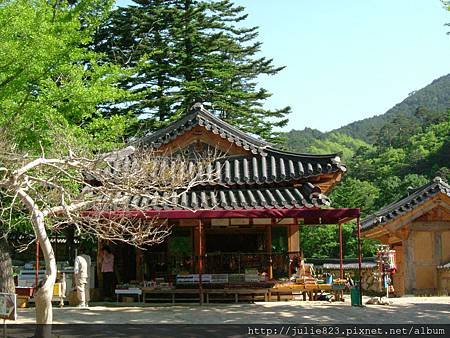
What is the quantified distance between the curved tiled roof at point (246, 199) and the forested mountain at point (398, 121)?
→ 59.7m

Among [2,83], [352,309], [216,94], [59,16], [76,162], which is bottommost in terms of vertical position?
[352,309]

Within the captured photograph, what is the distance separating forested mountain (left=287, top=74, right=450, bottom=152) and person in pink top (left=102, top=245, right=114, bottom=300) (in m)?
59.9

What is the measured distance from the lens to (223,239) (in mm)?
18016

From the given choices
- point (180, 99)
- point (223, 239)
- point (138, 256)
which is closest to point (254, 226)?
point (223, 239)

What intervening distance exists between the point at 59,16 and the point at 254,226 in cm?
829

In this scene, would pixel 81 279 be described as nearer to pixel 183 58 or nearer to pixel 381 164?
pixel 183 58

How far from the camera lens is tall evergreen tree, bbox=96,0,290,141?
3234 centimetres

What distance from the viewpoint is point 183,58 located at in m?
33.4

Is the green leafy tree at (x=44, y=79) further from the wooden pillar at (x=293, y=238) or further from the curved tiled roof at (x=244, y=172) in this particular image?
the wooden pillar at (x=293, y=238)

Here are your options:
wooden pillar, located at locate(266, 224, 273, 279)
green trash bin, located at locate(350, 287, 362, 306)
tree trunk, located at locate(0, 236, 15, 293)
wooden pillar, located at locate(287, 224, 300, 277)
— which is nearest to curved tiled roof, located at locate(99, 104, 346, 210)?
wooden pillar, located at locate(266, 224, 273, 279)

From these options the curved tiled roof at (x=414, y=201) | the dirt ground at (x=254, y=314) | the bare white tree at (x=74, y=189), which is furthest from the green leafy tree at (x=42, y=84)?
the curved tiled roof at (x=414, y=201)

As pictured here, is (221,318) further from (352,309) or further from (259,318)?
(352,309)

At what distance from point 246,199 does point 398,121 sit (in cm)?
7596

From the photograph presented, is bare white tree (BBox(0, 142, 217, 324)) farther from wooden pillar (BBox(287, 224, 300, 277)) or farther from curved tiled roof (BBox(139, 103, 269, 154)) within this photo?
wooden pillar (BBox(287, 224, 300, 277))
